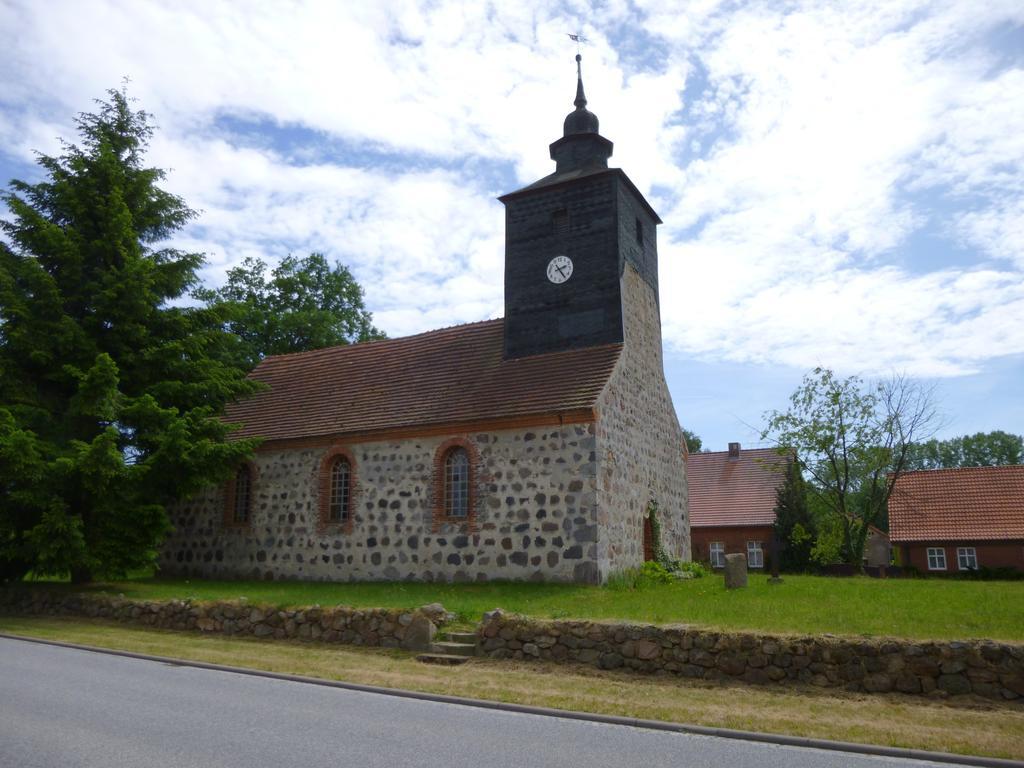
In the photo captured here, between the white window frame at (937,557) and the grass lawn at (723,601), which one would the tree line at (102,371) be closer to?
the grass lawn at (723,601)

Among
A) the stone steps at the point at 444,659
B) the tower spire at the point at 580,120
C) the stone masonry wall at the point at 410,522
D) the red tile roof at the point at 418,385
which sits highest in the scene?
the tower spire at the point at 580,120

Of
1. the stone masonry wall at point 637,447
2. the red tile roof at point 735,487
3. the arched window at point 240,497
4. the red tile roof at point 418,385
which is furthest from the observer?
the red tile roof at point 735,487

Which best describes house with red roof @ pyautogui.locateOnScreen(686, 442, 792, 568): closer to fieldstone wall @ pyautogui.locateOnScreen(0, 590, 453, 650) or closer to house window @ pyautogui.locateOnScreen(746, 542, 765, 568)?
house window @ pyautogui.locateOnScreen(746, 542, 765, 568)

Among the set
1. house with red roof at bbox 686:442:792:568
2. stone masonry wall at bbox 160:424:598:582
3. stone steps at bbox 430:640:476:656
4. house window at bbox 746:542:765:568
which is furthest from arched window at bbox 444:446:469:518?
house window at bbox 746:542:765:568

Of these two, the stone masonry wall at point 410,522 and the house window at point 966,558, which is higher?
the stone masonry wall at point 410,522

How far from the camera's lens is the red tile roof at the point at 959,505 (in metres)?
31.0

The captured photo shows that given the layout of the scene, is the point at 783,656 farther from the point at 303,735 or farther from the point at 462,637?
the point at 303,735

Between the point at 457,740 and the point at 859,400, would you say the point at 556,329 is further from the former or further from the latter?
the point at 859,400

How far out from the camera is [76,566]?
1720 centimetres

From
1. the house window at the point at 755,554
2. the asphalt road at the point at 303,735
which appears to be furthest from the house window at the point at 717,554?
the asphalt road at the point at 303,735

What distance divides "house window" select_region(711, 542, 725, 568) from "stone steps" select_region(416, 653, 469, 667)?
93.4 feet

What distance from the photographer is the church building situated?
16578 mm

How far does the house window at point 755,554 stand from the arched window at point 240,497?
24829 millimetres

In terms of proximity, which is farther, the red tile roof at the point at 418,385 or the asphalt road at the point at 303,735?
the red tile roof at the point at 418,385
